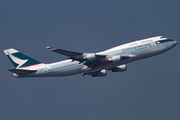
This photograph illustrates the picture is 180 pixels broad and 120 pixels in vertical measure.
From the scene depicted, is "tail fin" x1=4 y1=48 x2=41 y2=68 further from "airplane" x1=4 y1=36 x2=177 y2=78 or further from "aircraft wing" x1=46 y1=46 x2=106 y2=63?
"aircraft wing" x1=46 y1=46 x2=106 y2=63

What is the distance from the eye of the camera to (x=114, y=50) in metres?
→ 46.2

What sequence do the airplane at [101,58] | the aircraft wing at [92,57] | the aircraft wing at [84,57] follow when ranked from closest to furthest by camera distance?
1. the aircraft wing at [84,57]
2. the aircraft wing at [92,57]
3. the airplane at [101,58]

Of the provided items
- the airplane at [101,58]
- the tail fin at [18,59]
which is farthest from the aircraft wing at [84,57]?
the tail fin at [18,59]

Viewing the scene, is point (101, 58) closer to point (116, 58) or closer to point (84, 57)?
point (116, 58)

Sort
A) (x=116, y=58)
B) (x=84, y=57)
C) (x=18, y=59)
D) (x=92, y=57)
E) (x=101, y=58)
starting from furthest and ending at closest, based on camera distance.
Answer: (x=18, y=59), (x=101, y=58), (x=84, y=57), (x=116, y=58), (x=92, y=57)

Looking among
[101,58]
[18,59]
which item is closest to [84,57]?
[101,58]

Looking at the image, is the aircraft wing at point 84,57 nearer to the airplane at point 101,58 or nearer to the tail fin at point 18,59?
the airplane at point 101,58

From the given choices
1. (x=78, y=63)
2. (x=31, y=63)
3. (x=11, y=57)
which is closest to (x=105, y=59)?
(x=78, y=63)

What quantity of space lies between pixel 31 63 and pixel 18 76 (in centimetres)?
437

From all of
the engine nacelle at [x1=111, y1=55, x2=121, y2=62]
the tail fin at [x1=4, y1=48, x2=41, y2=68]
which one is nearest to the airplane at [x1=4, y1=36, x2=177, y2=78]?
the engine nacelle at [x1=111, y1=55, x2=121, y2=62]

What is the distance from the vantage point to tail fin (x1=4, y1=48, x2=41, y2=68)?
50938mm

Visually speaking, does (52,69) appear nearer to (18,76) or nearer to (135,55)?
(18,76)

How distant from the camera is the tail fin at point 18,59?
50938 millimetres

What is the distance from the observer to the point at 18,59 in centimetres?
5150
